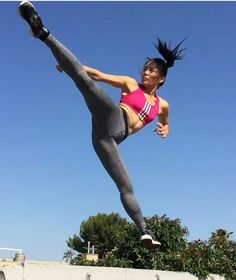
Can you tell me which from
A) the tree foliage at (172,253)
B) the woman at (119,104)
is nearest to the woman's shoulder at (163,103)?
the woman at (119,104)

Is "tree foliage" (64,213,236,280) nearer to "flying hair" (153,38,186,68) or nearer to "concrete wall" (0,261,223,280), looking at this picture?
"concrete wall" (0,261,223,280)

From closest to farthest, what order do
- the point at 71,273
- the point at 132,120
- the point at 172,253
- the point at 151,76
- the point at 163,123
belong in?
the point at 132,120
the point at 151,76
the point at 163,123
the point at 71,273
the point at 172,253

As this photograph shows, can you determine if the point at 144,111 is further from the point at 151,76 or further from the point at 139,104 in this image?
the point at 151,76

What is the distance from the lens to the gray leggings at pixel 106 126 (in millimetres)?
4523

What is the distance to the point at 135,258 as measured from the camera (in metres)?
24.6

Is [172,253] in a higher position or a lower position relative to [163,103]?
higher

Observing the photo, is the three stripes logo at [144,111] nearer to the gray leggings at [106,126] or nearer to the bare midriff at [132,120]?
the bare midriff at [132,120]

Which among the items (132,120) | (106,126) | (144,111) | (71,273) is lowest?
(106,126)

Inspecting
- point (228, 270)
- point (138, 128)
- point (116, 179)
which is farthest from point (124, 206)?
point (228, 270)

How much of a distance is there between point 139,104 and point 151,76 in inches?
15.3

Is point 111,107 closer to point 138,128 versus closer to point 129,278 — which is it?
point 138,128

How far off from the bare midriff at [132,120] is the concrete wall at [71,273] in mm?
12373

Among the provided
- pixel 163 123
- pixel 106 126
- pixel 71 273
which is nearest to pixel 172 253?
pixel 71 273

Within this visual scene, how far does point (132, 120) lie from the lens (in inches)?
206
